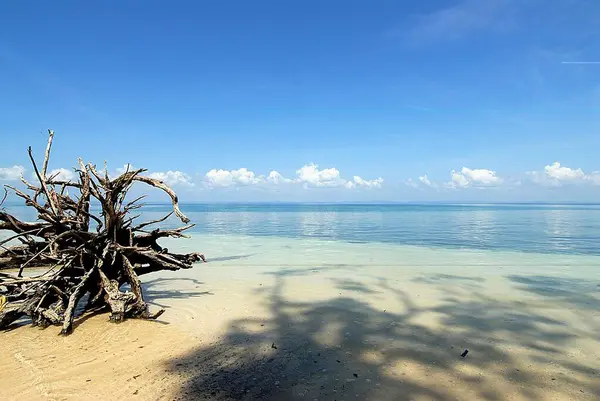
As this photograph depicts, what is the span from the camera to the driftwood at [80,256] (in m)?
6.32

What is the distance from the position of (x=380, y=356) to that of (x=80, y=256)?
5818mm

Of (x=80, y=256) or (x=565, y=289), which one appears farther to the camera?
(x=565, y=289)

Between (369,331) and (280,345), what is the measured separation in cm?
163

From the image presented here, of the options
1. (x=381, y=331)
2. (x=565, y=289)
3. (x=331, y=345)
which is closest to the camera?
(x=331, y=345)

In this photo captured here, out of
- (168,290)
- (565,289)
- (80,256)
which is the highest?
(80,256)

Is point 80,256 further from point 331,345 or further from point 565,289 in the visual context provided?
point 565,289

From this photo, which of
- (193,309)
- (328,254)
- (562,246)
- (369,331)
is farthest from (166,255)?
(562,246)

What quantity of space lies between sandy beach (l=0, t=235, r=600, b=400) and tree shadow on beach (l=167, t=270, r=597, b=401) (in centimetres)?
2

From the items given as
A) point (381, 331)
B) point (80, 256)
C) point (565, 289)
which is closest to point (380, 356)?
point (381, 331)

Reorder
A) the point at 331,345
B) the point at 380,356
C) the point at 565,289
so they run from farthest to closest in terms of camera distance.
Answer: the point at 565,289 < the point at 331,345 < the point at 380,356

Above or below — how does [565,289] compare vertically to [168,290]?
below

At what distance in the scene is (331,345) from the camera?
18.5 feet

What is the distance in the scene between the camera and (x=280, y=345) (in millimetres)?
5613

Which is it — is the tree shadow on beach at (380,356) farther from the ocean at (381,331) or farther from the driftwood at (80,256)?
the driftwood at (80,256)
